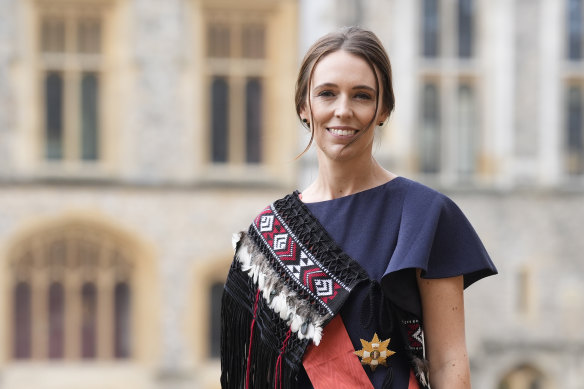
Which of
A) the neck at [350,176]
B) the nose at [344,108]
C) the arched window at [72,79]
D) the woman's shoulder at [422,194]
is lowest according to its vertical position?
the woman's shoulder at [422,194]

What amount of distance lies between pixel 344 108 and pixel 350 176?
0.42 ft

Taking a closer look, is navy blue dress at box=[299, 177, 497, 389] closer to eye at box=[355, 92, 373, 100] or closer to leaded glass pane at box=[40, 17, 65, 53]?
eye at box=[355, 92, 373, 100]

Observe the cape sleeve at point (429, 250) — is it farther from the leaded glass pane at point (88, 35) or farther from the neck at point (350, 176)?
the leaded glass pane at point (88, 35)

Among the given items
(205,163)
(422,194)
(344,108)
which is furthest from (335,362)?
(205,163)

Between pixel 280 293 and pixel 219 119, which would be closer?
→ pixel 280 293

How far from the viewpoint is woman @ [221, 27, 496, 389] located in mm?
1438

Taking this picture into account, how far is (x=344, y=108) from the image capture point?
4.86ft

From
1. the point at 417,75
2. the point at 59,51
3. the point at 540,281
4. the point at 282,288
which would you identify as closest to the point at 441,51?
the point at 417,75

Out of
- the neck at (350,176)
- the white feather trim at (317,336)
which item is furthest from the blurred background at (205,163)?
the white feather trim at (317,336)

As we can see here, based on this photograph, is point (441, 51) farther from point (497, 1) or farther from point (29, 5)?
point (29, 5)

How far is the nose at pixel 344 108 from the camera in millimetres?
1481

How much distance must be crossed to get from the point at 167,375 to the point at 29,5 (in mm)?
3722

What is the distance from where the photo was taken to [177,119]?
28.9 ft

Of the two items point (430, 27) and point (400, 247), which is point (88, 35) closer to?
point (430, 27)
